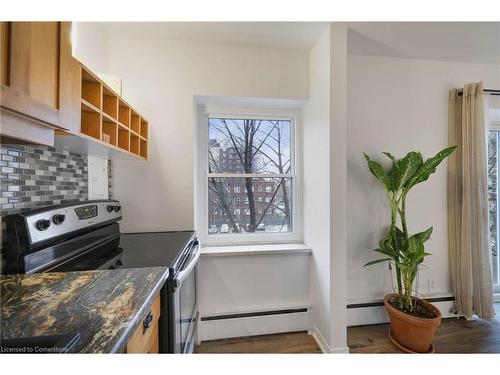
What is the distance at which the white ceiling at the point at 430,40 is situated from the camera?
156 centimetres

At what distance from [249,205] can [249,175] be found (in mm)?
286

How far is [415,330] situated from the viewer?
1.55 metres

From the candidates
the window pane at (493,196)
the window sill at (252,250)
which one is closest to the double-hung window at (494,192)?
the window pane at (493,196)

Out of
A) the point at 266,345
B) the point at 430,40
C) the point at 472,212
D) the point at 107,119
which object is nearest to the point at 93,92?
the point at 107,119

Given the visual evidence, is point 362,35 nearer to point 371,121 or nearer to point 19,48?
point 371,121

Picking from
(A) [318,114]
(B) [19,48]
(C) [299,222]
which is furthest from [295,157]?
(B) [19,48]

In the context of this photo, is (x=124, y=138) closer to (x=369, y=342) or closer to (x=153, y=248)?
(x=153, y=248)

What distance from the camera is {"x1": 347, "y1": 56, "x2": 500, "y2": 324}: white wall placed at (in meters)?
1.92

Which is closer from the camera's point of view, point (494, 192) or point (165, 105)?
point (165, 105)

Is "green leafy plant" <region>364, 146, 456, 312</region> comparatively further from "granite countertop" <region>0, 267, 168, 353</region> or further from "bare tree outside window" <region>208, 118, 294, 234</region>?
"granite countertop" <region>0, 267, 168, 353</region>

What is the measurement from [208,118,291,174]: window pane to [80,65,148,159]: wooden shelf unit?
2.12 ft

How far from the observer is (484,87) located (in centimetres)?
207
